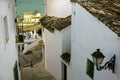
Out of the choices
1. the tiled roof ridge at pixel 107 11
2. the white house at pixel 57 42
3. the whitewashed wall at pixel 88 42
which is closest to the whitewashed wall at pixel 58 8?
the white house at pixel 57 42

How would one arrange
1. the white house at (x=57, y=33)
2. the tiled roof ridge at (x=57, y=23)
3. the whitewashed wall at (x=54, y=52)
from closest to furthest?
the tiled roof ridge at (x=57, y=23) → the white house at (x=57, y=33) → the whitewashed wall at (x=54, y=52)

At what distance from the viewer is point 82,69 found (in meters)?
12.3

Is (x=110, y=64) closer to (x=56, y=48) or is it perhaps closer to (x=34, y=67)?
(x=56, y=48)

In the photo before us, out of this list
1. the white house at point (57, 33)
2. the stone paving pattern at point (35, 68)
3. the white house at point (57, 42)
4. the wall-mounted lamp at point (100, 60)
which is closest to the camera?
the wall-mounted lamp at point (100, 60)

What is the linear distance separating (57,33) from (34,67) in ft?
18.9

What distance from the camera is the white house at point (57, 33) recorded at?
1639 cm

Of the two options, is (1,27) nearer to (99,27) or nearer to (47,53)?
(99,27)

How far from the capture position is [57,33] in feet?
55.8

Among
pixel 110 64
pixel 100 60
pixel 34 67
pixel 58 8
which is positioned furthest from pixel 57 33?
pixel 100 60

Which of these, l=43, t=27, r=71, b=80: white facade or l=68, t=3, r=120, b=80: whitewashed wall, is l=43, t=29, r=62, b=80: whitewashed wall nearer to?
l=43, t=27, r=71, b=80: white facade

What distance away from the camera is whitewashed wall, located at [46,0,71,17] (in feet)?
56.7

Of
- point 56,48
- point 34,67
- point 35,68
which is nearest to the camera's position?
point 56,48

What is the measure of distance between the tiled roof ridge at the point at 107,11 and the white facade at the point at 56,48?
182 inches

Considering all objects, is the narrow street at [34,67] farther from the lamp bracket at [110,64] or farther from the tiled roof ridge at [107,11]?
the lamp bracket at [110,64]
